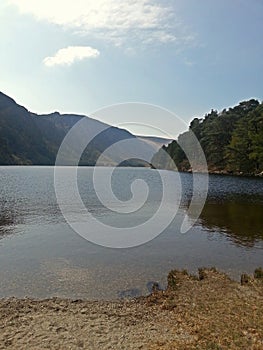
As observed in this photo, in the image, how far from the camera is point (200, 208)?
4653 cm

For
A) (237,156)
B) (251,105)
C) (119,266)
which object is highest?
(251,105)

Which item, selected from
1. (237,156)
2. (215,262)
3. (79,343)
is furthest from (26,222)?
(237,156)

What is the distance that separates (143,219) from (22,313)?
2526cm

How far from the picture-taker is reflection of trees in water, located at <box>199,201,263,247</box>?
29.3 meters

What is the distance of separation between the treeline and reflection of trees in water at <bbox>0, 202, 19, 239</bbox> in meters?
81.9

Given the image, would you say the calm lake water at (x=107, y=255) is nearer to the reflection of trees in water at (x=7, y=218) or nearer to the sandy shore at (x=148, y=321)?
the reflection of trees in water at (x=7, y=218)

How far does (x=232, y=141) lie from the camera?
117562 millimetres

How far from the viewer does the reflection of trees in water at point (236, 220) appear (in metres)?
29.3

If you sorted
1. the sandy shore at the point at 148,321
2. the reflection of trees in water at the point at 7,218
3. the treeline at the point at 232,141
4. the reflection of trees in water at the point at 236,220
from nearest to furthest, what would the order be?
the sandy shore at the point at 148,321
the reflection of trees in water at the point at 236,220
the reflection of trees in water at the point at 7,218
the treeline at the point at 232,141

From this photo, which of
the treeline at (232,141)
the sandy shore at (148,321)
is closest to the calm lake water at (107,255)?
the sandy shore at (148,321)

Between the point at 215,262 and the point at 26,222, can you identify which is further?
the point at 26,222

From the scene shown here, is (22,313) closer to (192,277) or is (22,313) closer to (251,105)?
(192,277)

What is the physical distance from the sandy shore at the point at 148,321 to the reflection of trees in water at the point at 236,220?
1275 cm

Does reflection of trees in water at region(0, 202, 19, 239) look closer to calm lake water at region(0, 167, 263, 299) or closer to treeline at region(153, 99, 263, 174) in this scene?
calm lake water at region(0, 167, 263, 299)
